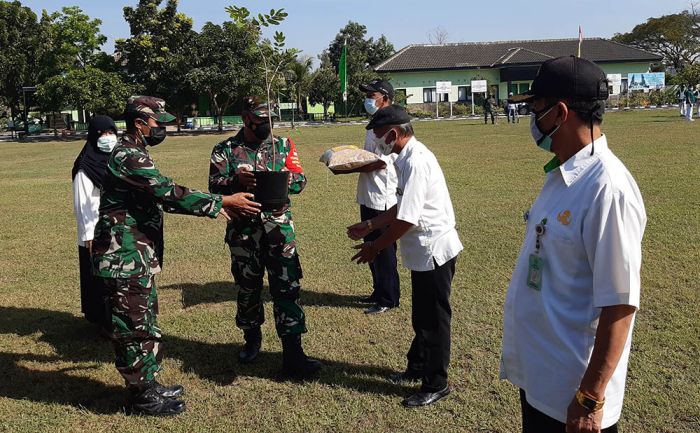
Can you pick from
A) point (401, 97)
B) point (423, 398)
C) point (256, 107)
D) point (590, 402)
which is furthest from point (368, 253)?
point (401, 97)

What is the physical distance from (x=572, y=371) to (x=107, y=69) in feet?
165

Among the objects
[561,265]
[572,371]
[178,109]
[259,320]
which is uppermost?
[178,109]

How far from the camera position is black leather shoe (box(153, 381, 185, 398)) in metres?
3.99

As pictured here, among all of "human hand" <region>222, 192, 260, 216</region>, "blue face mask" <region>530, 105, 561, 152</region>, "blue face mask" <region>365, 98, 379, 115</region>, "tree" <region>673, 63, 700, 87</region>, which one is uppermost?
"tree" <region>673, 63, 700, 87</region>

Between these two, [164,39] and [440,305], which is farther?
[164,39]

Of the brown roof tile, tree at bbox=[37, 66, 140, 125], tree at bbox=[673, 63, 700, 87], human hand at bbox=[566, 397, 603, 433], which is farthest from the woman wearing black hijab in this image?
the brown roof tile

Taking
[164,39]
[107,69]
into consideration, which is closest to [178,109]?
[164,39]

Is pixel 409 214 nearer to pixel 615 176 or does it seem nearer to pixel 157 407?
pixel 615 176

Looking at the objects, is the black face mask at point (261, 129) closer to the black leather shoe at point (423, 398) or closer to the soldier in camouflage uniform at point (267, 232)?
the soldier in camouflage uniform at point (267, 232)

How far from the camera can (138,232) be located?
382 centimetres

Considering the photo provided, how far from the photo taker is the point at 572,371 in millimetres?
1992

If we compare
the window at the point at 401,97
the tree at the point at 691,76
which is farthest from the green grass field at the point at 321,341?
the window at the point at 401,97

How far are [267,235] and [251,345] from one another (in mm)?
1007

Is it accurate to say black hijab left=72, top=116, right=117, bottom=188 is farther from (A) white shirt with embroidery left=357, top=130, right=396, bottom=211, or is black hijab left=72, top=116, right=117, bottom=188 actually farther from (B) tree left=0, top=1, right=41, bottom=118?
(B) tree left=0, top=1, right=41, bottom=118
